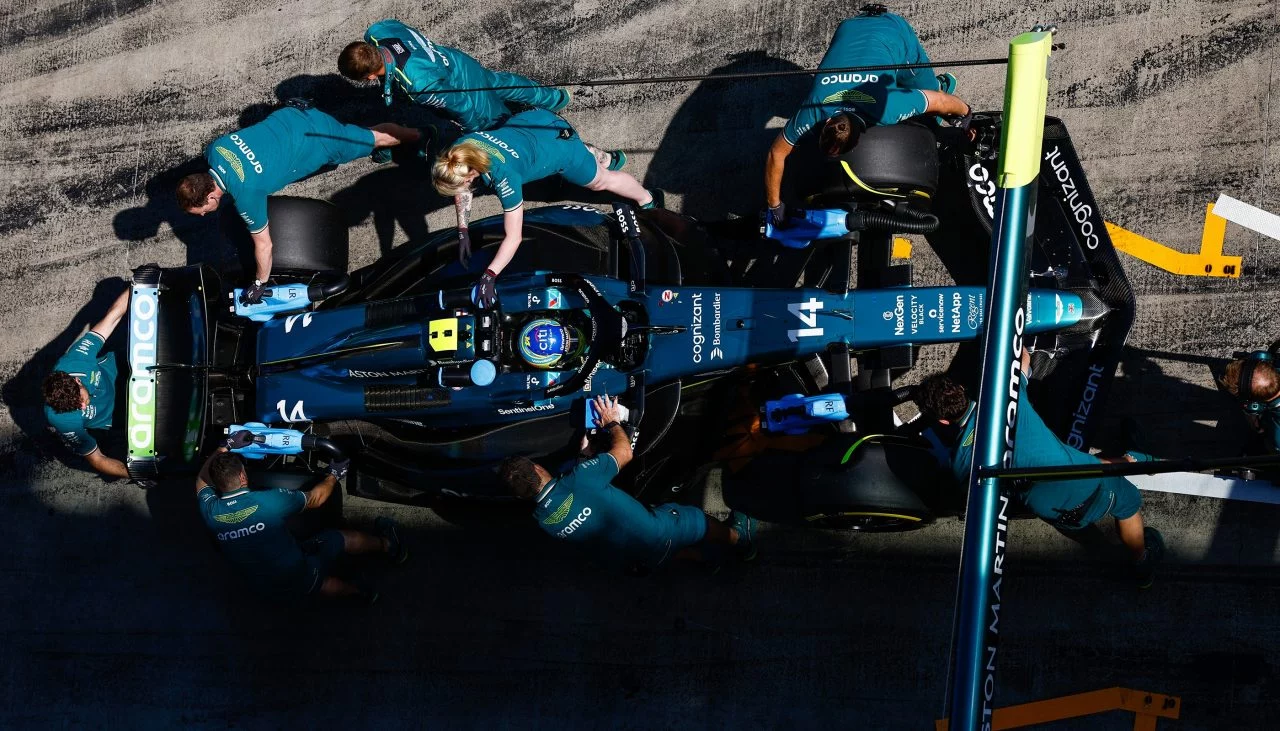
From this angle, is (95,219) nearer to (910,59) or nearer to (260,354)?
(260,354)

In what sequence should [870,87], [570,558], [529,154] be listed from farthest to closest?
[570,558]
[529,154]
[870,87]

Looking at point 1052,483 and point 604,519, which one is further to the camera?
point 604,519

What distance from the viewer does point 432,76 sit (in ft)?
20.0

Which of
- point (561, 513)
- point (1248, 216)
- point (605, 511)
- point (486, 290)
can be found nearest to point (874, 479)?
point (605, 511)

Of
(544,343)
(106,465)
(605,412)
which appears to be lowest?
(106,465)

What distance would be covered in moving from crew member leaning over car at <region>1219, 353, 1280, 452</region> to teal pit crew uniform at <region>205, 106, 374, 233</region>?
16.9 feet

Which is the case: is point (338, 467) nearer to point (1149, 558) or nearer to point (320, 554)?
point (320, 554)

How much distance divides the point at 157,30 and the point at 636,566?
5663 millimetres

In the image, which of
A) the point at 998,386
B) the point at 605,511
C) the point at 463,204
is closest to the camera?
the point at 998,386

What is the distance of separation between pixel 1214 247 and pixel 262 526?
559 cm

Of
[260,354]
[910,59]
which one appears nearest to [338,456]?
[260,354]

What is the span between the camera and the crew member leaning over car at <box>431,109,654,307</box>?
5.49 meters

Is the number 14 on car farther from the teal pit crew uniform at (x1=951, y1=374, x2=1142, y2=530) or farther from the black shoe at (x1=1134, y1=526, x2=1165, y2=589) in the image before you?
the black shoe at (x1=1134, y1=526, x2=1165, y2=589)

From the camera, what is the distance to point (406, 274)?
6.39 m
